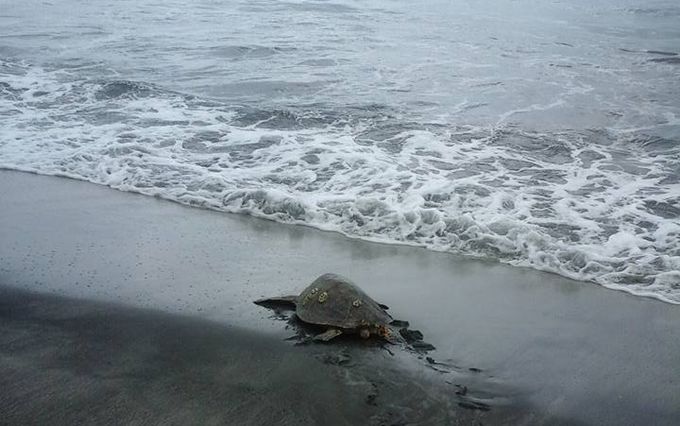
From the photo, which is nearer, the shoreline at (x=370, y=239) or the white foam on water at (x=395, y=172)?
the shoreline at (x=370, y=239)

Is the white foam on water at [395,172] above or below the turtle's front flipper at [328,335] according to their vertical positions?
above

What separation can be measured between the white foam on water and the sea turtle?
1.80 meters

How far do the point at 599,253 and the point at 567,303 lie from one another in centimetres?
115

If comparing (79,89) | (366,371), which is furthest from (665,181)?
(79,89)

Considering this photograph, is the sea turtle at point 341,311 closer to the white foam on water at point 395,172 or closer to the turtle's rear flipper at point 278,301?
Result: the turtle's rear flipper at point 278,301

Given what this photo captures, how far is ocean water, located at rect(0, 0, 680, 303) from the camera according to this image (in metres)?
6.54

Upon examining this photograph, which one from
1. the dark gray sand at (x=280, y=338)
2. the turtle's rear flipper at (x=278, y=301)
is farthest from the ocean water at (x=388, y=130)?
the turtle's rear flipper at (x=278, y=301)

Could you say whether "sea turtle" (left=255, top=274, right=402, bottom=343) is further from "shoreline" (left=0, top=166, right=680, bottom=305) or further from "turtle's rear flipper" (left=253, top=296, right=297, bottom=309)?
"shoreline" (left=0, top=166, right=680, bottom=305)

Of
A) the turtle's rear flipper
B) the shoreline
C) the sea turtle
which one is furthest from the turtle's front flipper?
the shoreline

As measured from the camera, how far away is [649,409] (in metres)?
3.72

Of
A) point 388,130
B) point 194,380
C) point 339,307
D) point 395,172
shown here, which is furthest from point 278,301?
point 388,130

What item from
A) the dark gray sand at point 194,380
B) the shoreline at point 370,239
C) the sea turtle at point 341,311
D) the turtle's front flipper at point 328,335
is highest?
the sea turtle at point 341,311

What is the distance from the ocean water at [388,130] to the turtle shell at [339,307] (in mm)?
1783

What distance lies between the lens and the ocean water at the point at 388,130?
6535 mm
